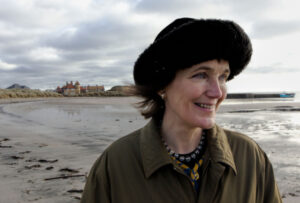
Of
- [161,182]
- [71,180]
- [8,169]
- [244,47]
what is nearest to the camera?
[161,182]

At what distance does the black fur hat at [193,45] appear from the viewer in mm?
1733

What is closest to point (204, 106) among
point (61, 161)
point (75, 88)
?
point (61, 161)

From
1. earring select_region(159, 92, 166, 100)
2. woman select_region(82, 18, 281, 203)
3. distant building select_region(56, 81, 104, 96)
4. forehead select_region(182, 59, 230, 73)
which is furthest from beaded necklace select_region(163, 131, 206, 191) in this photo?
distant building select_region(56, 81, 104, 96)

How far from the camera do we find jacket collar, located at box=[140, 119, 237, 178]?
1.66 metres

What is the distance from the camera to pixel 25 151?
6.82 m

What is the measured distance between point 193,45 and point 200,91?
31 cm

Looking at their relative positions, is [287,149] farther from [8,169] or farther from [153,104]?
[8,169]

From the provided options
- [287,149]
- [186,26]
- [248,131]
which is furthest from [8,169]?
[248,131]

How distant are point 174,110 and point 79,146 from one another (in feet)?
20.0

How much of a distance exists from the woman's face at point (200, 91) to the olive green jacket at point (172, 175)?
0.61ft

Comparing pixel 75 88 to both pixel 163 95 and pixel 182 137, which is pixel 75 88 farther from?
pixel 182 137

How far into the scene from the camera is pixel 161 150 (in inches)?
68.7

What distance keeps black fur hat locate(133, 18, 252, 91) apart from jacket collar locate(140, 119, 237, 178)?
17.3 inches

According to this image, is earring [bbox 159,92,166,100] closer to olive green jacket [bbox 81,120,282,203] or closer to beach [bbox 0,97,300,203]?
olive green jacket [bbox 81,120,282,203]
